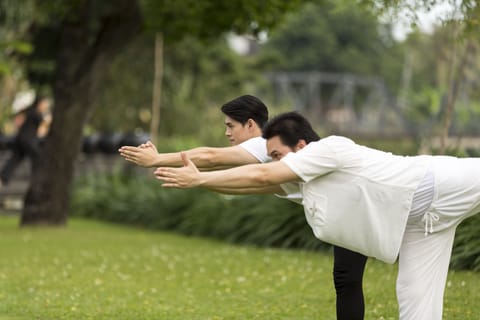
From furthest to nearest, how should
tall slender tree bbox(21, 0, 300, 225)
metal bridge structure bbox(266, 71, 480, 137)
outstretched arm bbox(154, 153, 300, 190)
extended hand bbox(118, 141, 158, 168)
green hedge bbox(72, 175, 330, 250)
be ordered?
metal bridge structure bbox(266, 71, 480, 137) < tall slender tree bbox(21, 0, 300, 225) < green hedge bbox(72, 175, 330, 250) < extended hand bbox(118, 141, 158, 168) < outstretched arm bbox(154, 153, 300, 190)

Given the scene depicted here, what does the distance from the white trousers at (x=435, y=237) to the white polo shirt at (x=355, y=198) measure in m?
0.19

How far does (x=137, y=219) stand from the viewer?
1855 cm

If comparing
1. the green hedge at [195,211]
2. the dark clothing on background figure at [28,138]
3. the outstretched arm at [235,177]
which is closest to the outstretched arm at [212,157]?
the outstretched arm at [235,177]

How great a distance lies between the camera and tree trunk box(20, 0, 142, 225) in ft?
50.9

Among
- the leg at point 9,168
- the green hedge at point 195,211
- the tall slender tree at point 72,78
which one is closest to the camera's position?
the green hedge at point 195,211

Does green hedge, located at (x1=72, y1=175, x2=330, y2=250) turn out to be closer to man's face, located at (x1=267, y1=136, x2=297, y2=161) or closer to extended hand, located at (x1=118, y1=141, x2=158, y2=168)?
extended hand, located at (x1=118, y1=141, x2=158, y2=168)

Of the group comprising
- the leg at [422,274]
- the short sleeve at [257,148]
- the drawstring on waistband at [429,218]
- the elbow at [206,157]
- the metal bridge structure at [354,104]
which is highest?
the metal bridge structure at [354,104]

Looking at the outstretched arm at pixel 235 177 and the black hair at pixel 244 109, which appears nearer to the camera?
the outstretched arm at pixel 235 177

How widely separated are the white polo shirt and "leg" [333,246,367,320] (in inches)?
28.1

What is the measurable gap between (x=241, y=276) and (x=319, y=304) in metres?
2.18

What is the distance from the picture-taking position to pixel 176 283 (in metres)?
10.1

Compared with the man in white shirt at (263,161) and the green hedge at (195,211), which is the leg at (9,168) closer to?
the green hedge at (195,211)

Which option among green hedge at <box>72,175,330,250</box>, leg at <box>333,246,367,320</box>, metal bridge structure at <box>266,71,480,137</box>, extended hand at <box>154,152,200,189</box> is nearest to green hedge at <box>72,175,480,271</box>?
green hedge at <box>72,175,330,250</box>

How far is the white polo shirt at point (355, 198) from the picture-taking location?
501 cm
